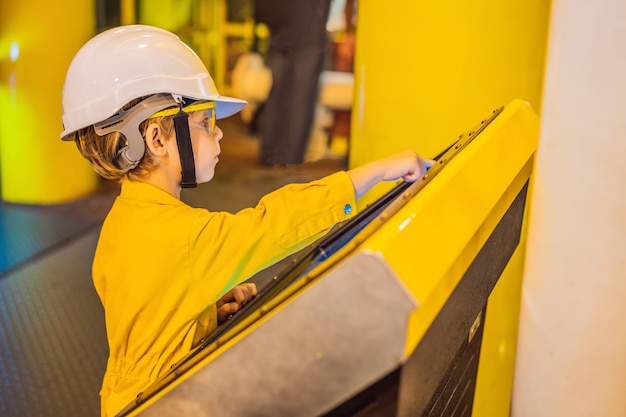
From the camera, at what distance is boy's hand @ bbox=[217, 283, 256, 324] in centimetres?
125

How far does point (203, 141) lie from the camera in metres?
1.21

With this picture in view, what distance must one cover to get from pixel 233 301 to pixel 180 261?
331 mm

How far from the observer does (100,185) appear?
449 centimetres

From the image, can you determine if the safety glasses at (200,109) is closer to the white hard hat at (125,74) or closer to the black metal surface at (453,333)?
the white hard hat at (125,74)

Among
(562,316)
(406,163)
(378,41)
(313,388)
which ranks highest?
(378,41)

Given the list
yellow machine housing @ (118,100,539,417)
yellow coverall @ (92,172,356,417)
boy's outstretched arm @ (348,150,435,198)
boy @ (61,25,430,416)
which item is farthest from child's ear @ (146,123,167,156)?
yellow machine housing @ (118,100,539,417)

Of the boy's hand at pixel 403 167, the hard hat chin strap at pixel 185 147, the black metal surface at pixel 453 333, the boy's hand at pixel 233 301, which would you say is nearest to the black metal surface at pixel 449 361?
the black metal surface at pixel 453 333

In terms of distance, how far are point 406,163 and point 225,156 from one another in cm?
467

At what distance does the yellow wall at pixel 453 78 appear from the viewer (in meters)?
1.50

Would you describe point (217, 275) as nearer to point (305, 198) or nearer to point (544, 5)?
point (305, 198)

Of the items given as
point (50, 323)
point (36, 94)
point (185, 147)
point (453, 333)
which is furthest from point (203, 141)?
point (36, 94)

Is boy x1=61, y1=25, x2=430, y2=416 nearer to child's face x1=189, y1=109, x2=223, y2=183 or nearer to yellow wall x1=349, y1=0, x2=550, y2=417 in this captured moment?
child's face x1=189, y1=109, x2=223, y2=183

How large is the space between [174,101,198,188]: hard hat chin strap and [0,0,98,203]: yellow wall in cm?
315

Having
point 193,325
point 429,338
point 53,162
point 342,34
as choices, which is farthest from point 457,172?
point 342,34
